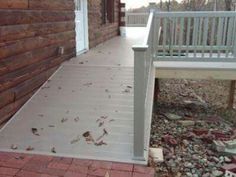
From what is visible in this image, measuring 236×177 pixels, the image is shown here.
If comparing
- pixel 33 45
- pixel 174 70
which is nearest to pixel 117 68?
pixel 174 70

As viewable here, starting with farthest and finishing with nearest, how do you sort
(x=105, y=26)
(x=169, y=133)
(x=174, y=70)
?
1. (x=105, y=26)
2. (x=174, y=70)
3. (x=169, y=133)

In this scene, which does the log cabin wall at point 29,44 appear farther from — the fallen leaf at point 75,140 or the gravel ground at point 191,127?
the gravel ground at point 191,127

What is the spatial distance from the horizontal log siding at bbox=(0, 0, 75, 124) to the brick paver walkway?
34.4 inches

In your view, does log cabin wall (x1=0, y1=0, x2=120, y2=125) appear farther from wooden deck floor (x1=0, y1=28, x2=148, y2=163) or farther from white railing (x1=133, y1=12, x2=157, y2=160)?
white railing (x1=133, y1=12, x2=157, y2=160)

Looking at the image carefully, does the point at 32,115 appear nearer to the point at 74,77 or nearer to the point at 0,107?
the point at 0,107

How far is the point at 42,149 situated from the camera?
329cm

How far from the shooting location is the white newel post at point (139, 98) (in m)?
2.83

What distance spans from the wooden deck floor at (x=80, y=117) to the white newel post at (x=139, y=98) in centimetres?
16

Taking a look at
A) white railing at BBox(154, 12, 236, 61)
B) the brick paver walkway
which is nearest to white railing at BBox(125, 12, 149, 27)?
white railing at BBox(154, 12, 236, 61)

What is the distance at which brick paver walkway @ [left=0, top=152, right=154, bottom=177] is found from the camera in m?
2.85

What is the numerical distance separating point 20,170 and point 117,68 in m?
3.01

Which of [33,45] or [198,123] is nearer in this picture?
[33,45]

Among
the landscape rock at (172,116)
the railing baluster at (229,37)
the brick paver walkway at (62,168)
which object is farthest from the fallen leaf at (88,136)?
the railing baluster at (229,37)

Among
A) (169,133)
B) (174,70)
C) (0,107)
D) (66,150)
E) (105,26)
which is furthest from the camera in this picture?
(105,26)
